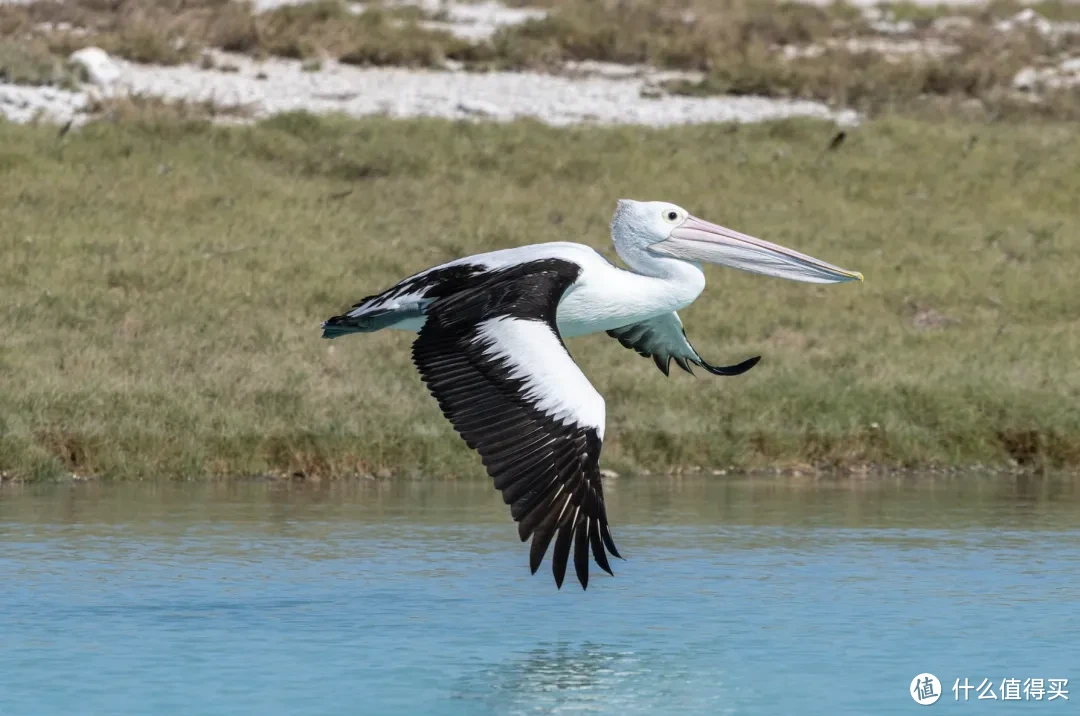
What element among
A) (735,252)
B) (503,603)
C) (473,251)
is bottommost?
(503,603)

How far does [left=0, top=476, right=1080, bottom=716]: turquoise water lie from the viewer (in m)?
6.93

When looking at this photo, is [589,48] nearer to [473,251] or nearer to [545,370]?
[473,251]

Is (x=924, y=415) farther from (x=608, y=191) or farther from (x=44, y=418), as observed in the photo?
(x=608, y=191)

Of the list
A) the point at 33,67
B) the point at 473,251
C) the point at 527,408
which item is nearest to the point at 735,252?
the point at 527,408

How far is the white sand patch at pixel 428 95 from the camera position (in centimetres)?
2256

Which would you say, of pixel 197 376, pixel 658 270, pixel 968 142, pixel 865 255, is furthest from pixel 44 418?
pixel 968 142

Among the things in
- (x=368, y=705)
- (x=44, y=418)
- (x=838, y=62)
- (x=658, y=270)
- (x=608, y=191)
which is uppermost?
(x=838, y=62)

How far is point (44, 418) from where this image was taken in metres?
12.1

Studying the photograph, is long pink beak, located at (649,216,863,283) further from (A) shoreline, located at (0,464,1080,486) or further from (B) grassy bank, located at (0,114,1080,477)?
(B) grassy bank, located at (0,114,1080,477)

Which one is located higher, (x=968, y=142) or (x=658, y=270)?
(x=968, y=142)

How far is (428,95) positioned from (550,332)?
16.5m

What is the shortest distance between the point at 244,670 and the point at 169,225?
10.9 meters

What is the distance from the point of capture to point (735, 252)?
30.5 feet

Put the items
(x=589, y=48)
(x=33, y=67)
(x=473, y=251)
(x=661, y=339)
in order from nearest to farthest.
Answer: (x=661, y=339) < (x=473, y=251) < (x=33, y=67) < (x=589, y=48)
